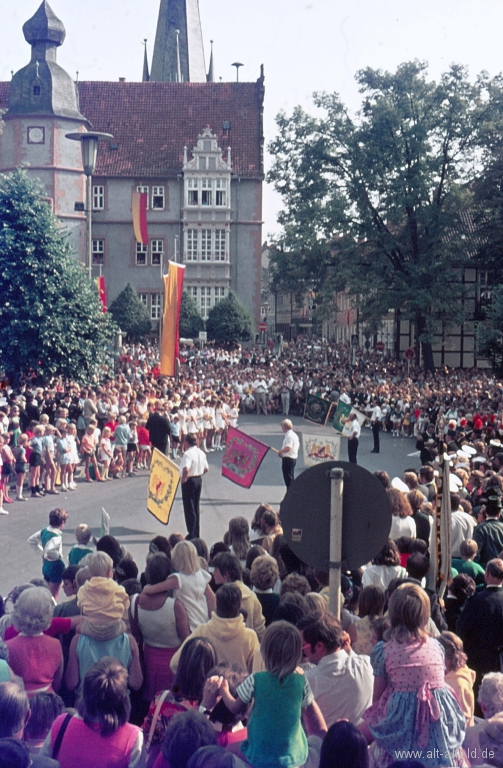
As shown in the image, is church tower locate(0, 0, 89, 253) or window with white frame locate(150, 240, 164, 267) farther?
window with white frame locate(150, 240, 164, 267)

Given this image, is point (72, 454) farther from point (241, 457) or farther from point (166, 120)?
point (166, 120)

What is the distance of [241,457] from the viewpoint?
13.4 metres

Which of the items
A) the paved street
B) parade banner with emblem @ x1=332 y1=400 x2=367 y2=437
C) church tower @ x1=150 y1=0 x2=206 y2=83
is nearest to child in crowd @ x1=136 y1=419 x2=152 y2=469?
the paved street

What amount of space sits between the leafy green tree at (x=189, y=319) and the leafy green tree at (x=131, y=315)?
8.13 feet

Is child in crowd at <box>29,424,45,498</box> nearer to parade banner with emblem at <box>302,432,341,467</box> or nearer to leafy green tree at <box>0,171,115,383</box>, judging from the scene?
parade banner with emblem at <box>302,432,341,467</box>

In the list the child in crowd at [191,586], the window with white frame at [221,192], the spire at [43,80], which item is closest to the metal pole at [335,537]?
the child in crowd at [191,586]

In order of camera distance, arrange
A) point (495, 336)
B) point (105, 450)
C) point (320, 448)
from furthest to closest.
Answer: point (495, 336), point (105, 450), point (320, 448)

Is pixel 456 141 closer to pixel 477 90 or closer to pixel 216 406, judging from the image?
pixel 477 90

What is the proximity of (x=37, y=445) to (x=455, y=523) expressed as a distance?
33.0 feet

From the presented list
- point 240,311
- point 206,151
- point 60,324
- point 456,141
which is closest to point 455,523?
point 60,324

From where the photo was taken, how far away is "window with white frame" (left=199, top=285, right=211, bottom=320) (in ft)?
214

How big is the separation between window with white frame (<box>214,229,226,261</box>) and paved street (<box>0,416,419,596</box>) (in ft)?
143

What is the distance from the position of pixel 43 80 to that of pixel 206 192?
16941mm

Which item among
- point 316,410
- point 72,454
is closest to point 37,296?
point 72,454
